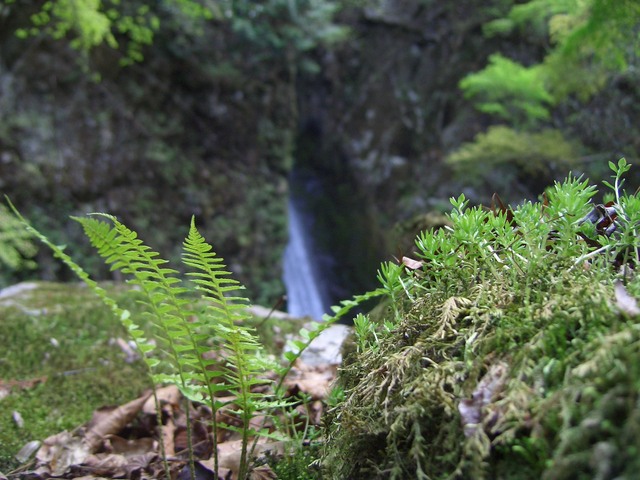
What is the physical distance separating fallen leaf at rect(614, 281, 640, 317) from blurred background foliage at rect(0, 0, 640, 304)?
405 cm

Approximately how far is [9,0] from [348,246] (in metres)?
9.24

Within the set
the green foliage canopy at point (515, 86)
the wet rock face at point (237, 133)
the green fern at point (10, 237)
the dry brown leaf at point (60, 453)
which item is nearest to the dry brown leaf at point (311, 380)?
the dry brown leaf at point (60, 453)

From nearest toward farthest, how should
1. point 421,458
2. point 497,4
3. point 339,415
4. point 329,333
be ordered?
point 421,458 → point 339,415 → point 329,333 → point 497,4

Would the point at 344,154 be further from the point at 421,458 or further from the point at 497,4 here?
the point at 421,458

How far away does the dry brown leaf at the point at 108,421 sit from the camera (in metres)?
1.44

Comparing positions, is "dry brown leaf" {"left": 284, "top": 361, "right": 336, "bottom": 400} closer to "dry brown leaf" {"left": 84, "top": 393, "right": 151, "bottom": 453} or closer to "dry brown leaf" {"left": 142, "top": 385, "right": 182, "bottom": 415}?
"dry brown leaf" {"left": 142, "top": 385, "right": 182, "bottom": 415}

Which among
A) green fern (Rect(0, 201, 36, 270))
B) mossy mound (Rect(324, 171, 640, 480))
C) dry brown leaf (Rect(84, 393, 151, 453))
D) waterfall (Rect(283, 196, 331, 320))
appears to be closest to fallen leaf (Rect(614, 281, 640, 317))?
mossy mound (Rect(324, 171, 640, 480))

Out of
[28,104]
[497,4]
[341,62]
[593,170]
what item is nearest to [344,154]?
[341,62]

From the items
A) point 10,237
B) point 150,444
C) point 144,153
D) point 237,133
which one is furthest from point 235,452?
point 237,133

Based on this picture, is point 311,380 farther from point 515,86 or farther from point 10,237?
point 515,86

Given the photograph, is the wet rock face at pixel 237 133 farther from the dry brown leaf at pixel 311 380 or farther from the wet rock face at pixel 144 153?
the dry brown leaf at pixel 311 380

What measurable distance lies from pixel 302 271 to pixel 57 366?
10440 millimetres

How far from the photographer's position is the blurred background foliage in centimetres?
702

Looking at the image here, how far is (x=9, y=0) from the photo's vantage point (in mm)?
6055
